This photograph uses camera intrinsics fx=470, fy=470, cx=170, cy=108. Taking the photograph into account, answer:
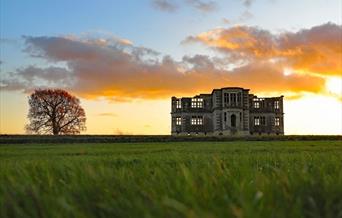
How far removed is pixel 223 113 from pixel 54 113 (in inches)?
1188

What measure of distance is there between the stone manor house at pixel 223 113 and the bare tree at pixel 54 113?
21.1 metres

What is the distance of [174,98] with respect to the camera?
3738 inches

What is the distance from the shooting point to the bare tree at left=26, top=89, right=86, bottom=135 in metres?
78.0

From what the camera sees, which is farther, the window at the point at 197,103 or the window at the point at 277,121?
the window at the point at 197,103

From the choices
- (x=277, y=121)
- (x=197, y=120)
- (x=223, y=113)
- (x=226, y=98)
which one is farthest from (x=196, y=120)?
(x=277, y=121)

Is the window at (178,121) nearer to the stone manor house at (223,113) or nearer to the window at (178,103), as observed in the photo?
the stone manor house at (223,113)

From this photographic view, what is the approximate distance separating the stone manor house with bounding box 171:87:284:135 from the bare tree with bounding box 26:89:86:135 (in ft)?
69.2

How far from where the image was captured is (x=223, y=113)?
86.5 meters

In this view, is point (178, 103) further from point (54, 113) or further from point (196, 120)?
point (54, 113)

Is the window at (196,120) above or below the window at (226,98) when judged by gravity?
below

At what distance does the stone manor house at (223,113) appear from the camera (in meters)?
86.6

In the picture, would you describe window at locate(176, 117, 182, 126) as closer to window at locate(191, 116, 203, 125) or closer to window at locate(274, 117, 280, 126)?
window at locate(191, 116, 203, 125)

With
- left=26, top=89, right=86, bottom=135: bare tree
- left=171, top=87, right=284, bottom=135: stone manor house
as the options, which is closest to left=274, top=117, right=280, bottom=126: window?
left=171, top=87, right=284, bottom=135: stone manor house

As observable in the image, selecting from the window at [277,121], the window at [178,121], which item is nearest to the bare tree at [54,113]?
the window at [178,121]
